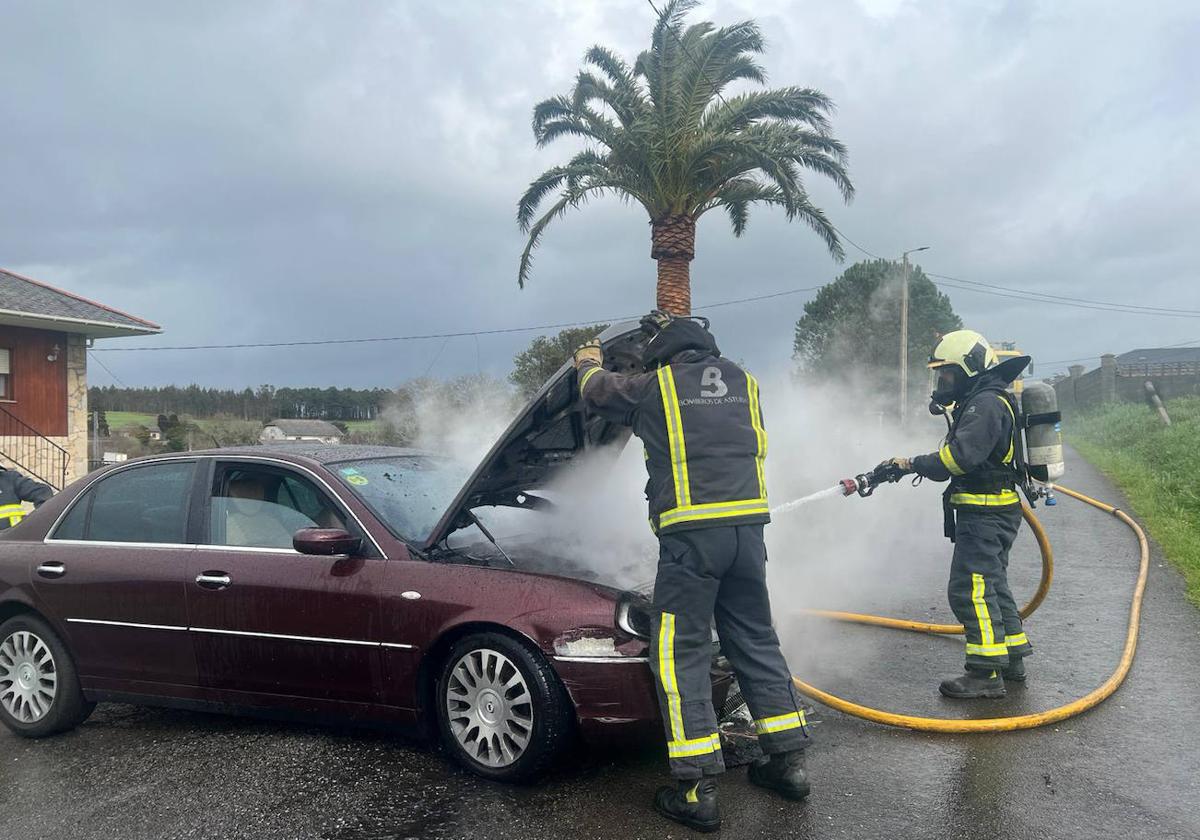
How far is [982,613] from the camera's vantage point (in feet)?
16.0

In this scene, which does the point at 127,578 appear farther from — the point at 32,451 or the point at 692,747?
the point at 32,451

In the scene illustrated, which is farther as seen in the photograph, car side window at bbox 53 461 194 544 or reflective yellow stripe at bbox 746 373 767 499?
car side window at bbox 53 461 194 544

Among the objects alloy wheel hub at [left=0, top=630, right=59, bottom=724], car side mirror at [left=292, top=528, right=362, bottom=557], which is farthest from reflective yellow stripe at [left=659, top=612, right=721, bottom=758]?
alloy wheel hub at [left=0, top=630, right=59, bottom=724]

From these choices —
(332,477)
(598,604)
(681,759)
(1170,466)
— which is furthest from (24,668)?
(1170,466)

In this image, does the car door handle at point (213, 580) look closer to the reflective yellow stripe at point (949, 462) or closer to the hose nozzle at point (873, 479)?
the hose nozzle at point (873, 479)

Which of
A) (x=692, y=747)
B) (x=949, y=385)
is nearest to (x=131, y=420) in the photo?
(x=949, y=385)

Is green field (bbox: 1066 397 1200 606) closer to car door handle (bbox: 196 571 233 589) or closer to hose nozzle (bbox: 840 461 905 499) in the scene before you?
hose nozzle (bbox: 840 461 905 499)

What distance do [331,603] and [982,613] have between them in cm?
345

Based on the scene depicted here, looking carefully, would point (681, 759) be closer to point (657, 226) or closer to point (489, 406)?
point (489, 406)

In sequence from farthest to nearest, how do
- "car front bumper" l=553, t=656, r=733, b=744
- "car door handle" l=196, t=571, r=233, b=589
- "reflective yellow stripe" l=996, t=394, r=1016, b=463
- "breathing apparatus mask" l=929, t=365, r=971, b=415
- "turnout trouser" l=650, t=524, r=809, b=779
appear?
"breathing apparatus mask" l=929, t=365, r=971, b=415 < "reflective yellow stripe" l=996, t=394, r=1016, b=463 < "car door handle" l=196, t=571, r=233, b=589 < "car front bumper" l=553, t=656, r=733, b=744 < "turnout trouser" l=650, t=524, r=809, b=779

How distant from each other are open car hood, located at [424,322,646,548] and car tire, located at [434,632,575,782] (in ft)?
2.08

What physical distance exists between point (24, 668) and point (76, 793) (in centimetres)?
116

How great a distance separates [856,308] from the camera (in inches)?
1553

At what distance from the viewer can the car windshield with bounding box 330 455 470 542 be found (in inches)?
→ 172
